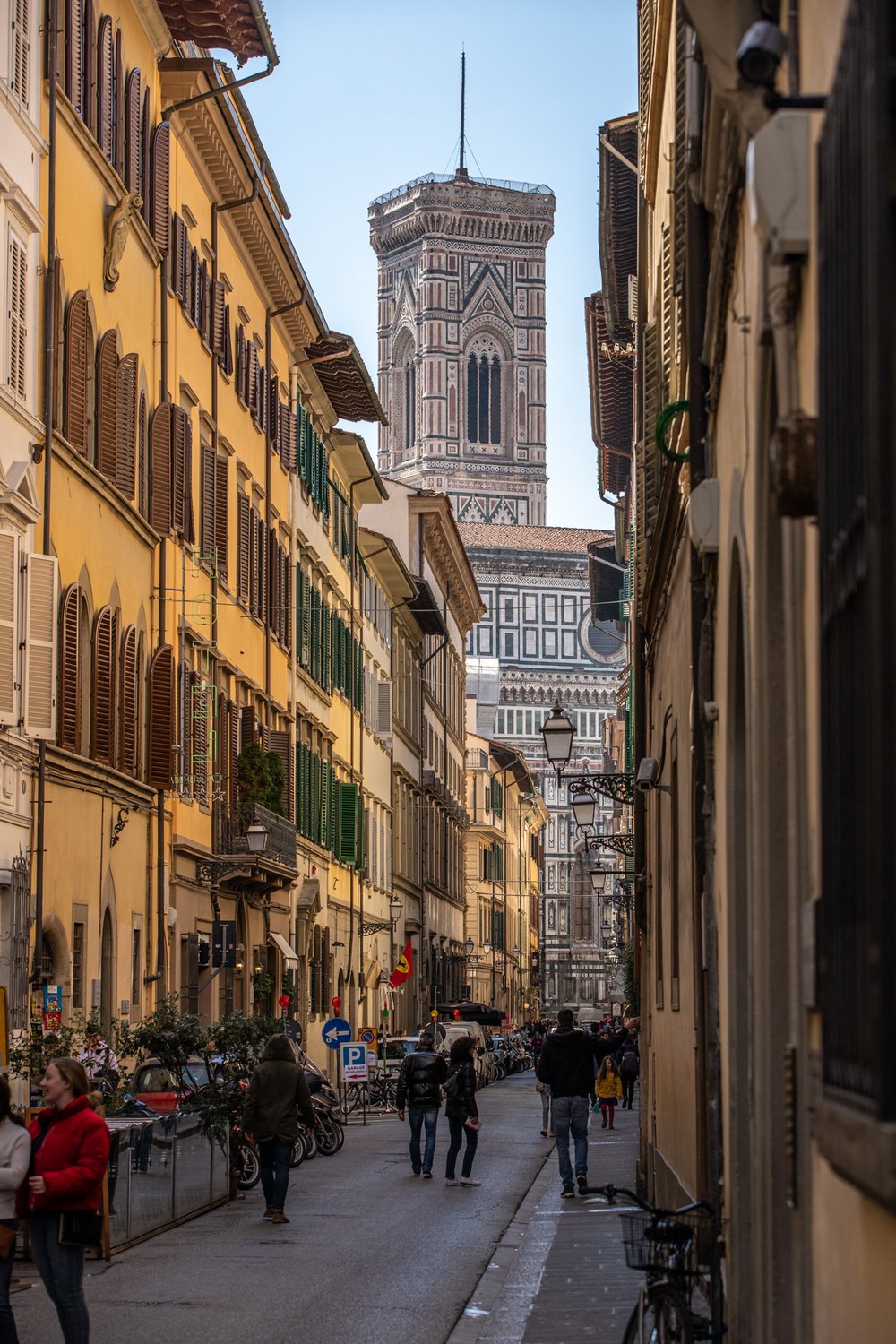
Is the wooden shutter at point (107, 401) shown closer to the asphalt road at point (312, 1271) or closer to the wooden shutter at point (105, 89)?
the wooden shutter at point (105, 89)

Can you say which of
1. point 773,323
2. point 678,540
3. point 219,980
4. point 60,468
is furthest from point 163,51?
point 773,323

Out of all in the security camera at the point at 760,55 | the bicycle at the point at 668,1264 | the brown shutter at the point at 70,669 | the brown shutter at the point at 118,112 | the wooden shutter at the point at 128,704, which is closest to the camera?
the security camera at the point at 760,55

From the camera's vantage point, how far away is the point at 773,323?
6.31 meters

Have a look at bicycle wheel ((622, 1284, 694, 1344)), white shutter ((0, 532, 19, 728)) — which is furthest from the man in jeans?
bicycle wheel ((622, 1284, 694, 1344))

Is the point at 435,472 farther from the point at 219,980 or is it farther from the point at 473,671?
the point at 219,980

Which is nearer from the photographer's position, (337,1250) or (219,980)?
(337,1250)

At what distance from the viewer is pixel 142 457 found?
93.1ft

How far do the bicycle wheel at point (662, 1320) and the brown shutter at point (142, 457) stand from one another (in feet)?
68.0

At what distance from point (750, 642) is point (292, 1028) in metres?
27.9

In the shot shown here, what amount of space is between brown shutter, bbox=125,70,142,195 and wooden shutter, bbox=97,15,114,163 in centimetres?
113

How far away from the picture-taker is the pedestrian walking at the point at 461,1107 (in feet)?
77.1

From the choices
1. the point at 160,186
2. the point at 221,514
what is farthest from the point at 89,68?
the point at 221,514

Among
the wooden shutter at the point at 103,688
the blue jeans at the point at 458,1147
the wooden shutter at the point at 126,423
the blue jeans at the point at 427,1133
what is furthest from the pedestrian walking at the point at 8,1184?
the wooden shutter at the point at 126,423

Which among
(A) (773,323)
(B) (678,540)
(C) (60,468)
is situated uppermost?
(C) (60,468)
